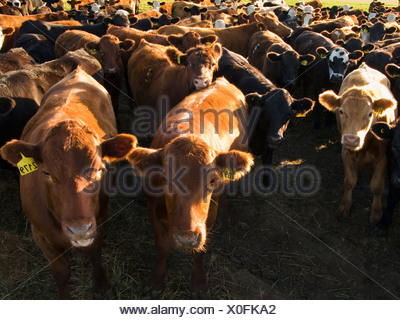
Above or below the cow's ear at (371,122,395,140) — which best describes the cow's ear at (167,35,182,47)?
below

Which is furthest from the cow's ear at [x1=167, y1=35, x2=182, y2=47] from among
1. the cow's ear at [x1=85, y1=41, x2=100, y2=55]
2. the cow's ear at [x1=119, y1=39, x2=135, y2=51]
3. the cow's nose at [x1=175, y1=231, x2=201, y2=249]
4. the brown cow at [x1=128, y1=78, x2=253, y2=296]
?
the cow's nose at [x1=175, y1=231, x2=201, y2=249]

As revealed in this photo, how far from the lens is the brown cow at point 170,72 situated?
5457 mm

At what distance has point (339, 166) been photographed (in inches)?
232

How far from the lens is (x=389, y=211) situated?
4.31 metres

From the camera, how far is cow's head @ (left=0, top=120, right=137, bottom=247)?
246 centimetres

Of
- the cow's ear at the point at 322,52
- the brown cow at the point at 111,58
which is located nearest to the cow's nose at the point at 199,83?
the brown cow at the point at 111,58

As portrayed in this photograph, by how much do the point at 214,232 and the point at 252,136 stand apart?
5.68ft

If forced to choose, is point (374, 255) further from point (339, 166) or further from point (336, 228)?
point (339, 166)

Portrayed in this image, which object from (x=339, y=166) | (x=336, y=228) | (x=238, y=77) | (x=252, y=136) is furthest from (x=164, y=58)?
(x=336, y=228)

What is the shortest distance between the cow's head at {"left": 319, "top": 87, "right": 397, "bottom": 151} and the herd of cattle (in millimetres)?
14

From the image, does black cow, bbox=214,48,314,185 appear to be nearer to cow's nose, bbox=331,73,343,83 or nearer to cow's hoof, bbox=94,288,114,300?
cow's nose, bbox=331,73,343,83

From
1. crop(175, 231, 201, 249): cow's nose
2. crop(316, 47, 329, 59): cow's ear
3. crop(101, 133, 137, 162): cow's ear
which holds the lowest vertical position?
crop(316, 47, 329, 59): cow's ear

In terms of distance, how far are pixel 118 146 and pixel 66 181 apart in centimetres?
55

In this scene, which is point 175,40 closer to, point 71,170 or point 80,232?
point 71,170
